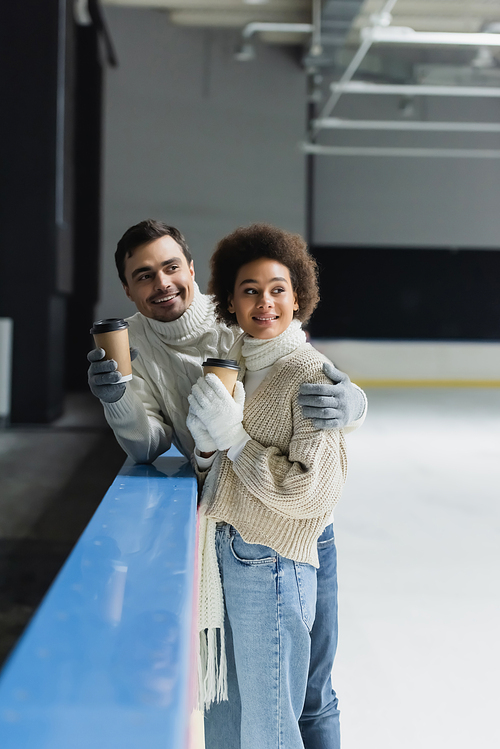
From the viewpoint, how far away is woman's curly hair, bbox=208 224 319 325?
4.08ft

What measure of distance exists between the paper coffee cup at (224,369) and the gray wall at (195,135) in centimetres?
922

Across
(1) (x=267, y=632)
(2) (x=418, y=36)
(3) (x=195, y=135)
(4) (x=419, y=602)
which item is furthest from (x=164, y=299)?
(3) (x=195, y=135)

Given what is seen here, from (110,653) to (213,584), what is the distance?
0.65 metres

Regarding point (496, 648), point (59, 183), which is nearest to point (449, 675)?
point (496, 648)

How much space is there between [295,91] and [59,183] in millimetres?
5423

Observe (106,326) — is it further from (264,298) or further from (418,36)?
(418,36)

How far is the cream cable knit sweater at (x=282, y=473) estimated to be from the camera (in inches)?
43.0

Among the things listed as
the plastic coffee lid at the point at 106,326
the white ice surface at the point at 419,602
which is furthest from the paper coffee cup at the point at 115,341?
the white ice surface at the point at 419,602

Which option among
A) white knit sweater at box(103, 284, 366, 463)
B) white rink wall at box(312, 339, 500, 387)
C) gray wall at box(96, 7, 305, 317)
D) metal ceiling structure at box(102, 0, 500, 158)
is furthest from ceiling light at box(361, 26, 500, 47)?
white rink wall at box(312, 339, 500, 387)

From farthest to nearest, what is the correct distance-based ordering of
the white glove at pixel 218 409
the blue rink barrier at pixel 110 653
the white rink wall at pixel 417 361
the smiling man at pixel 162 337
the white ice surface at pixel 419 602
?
the white rink wall at pixel 417 361, the white ice surface at pixel 419 602, the smiling man at pixel 162 337, the white glove at pixel 218 409, the blue rink barrier at pixel 110 653

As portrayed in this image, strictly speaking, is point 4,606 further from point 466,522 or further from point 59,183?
point 59,183

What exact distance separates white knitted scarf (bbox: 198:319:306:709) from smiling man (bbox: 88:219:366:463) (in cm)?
19

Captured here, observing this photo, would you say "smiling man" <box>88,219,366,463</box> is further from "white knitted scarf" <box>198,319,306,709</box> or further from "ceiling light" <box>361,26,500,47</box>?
"ceiling light" <box>361,26,500,47</box>

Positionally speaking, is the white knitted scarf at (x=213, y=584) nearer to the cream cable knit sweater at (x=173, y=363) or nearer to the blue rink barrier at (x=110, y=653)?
the cream cable knit sweater at (x=173, y=363)
